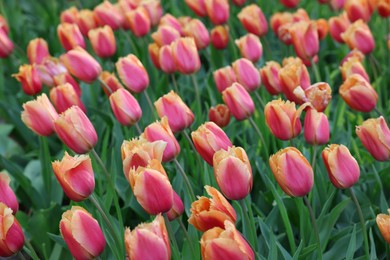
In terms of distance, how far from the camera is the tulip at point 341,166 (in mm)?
1643

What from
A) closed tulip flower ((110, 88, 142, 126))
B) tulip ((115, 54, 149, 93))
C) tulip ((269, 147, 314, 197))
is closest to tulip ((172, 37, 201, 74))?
tulip ((115, 54, 149, 93))

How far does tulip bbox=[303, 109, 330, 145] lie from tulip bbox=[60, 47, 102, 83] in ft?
2.80

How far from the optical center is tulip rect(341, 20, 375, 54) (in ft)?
8.50

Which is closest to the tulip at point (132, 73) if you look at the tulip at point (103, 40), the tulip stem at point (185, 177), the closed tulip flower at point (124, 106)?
the closed tulip flower at point (124, 106)

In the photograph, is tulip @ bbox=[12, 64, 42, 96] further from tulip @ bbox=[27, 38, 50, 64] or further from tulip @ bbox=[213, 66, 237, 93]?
tulip @ bbox=[213, 66, 237, 93]

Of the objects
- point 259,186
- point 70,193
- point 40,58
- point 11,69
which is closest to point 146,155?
point 70,193

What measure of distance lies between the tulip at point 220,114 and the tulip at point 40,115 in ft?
1.59

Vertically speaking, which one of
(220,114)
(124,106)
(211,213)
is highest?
(211,213)

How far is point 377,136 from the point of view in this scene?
178 centimetres

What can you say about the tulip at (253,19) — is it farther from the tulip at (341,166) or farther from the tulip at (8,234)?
the tulip at (8,234)

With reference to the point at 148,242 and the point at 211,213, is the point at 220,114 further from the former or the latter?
the point at 148,242

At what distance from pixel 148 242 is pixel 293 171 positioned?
16.2 inches

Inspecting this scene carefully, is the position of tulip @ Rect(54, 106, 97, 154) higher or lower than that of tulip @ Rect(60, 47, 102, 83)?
higher

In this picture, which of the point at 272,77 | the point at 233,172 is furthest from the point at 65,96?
the point at 233,172
